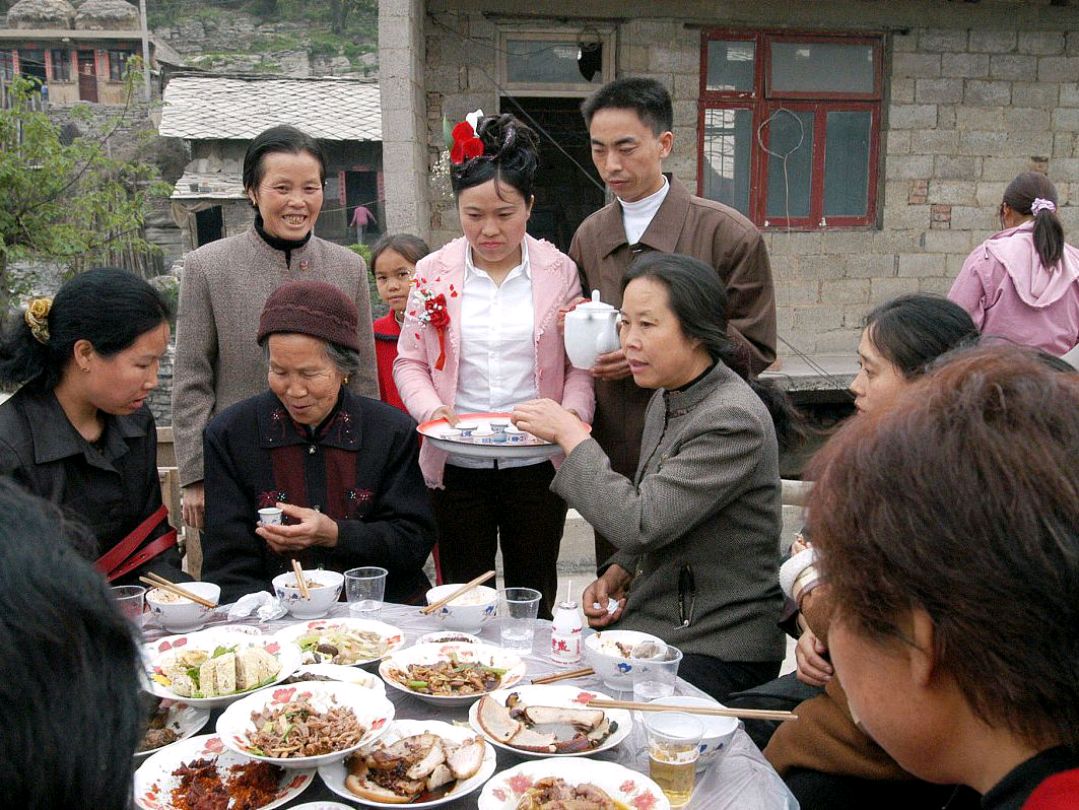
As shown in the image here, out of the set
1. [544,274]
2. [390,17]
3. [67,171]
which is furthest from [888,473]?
[67,171]

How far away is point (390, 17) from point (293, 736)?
557 centimetres

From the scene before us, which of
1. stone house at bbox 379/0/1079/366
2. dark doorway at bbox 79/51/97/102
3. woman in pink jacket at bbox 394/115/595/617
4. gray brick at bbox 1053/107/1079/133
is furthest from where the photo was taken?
dark doorway at bbox 79/51/97/102

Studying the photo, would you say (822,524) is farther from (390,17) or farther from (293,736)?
(390,17)

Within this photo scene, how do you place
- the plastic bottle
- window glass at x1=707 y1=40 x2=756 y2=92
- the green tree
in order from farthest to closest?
1. the green tree
2. window glass at x1=707 y1=40 x2=756 y2=92
3. the plastic bottle

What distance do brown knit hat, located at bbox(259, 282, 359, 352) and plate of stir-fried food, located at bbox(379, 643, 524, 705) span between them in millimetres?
1034

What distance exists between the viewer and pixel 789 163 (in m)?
7.94

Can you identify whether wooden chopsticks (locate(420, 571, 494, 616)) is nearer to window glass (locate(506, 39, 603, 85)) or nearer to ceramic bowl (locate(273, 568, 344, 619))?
ceramic bowl (locate(273, 568, 344, 619))

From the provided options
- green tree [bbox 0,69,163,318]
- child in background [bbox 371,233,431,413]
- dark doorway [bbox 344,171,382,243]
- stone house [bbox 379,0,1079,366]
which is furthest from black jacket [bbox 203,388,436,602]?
dark doorway [bbox 344,171,382,243]

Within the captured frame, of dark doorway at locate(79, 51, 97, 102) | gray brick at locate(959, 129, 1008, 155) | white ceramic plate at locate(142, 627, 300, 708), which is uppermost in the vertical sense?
dark doorway at locate(79, 51, 97, 102)

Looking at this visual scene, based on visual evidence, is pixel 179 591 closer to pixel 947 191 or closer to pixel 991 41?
pixel 947 191

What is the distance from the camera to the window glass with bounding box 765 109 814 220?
7867 millimetres

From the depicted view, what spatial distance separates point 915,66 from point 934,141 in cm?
66

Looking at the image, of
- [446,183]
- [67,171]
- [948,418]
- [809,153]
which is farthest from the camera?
[67,171]

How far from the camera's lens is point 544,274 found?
10.5 ft
